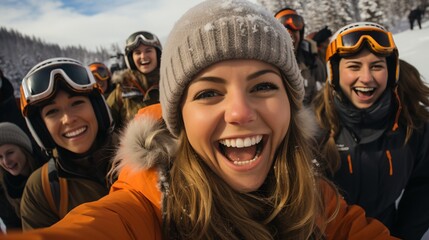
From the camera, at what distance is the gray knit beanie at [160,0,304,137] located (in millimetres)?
1578

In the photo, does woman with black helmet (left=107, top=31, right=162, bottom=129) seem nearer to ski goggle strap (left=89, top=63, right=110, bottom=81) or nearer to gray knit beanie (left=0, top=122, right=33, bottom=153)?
gray knit beanie (left=0, top=122, right=33, bottom=153)

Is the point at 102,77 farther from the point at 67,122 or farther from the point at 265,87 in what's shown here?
the point at 265,87

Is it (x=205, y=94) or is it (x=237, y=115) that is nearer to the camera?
(x=237, y=115)

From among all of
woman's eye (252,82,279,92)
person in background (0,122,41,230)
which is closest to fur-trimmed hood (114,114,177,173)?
woman's eye (252,82,279,92)

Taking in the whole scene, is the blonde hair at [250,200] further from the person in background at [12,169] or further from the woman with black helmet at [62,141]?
the person in background at [12,169]

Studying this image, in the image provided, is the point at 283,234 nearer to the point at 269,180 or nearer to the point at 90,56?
the point at 269,180

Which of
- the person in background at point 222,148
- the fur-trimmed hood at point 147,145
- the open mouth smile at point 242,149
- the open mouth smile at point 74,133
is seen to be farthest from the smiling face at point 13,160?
the open mouth smile at point 242,149

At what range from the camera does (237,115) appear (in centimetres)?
148

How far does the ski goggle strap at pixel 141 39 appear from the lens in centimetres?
616

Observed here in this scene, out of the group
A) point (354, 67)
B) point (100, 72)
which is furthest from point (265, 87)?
point (100, 72)

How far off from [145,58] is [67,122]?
362 centimetres

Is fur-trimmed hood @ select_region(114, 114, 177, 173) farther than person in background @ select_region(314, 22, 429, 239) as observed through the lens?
No

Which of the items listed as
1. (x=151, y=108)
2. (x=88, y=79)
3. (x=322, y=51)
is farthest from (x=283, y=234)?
(x=322, y=51)

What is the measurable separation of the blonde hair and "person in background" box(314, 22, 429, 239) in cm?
102
